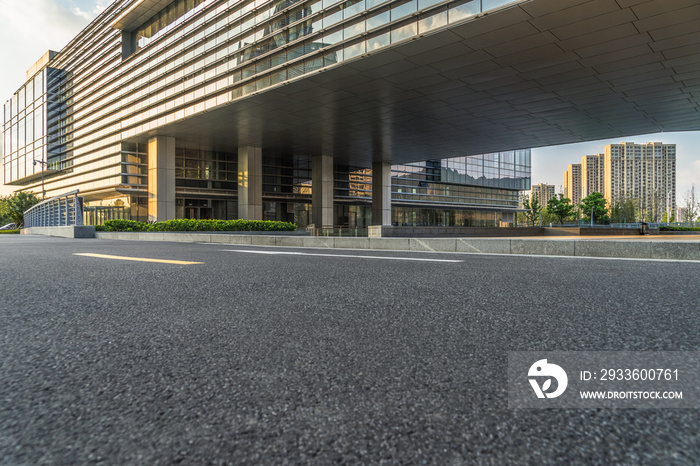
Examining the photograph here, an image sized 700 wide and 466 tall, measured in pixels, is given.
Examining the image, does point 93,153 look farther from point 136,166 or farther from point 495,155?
point 495,155

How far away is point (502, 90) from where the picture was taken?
2178 cm

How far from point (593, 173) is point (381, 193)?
400 ft

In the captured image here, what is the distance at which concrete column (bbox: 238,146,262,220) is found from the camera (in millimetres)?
34781

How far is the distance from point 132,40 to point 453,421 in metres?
50.0

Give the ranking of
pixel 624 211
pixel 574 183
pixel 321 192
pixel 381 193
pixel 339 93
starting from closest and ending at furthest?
pixel 339 93 → pixel 321 192 → pixel 381 193 → pixel 624 211 → pixel 574 183

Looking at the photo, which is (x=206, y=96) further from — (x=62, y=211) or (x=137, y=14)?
(x=137, y=14)

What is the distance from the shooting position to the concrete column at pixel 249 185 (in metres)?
34.8

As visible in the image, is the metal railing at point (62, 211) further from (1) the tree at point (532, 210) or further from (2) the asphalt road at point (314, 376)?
(1) the tree at point (532, 210)

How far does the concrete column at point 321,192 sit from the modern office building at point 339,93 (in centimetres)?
13

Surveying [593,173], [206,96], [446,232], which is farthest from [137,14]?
[593,173]

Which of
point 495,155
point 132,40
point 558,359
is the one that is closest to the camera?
point 558,359

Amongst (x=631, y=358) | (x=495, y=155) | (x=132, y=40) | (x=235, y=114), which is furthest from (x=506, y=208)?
(x=631, y=358)

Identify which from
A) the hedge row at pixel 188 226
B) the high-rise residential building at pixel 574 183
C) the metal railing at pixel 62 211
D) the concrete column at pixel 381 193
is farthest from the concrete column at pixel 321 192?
the high-rise residential building at pixel 574 183

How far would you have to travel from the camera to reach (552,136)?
31516 mm
